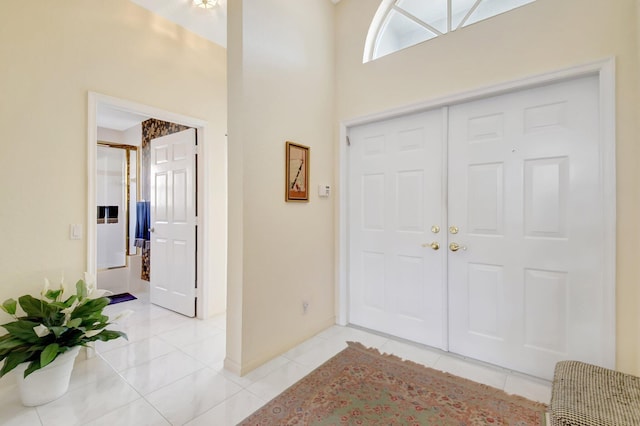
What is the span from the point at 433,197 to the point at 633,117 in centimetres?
122

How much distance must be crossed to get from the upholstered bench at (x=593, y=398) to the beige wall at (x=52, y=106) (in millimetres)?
3146

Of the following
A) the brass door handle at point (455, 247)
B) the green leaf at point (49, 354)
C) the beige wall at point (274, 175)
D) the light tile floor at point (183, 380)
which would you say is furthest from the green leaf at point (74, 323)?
the brass door handle at point (455, 247)

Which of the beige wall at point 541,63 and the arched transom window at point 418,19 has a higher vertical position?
the arched transom window at point 418,19

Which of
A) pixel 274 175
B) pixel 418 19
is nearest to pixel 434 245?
pixel 274 175

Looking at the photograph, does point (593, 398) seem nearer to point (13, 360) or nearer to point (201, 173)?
point (13, 360)

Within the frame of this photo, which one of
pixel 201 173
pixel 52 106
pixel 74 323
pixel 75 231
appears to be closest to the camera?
pixel 74 323

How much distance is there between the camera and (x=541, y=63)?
6.35ft

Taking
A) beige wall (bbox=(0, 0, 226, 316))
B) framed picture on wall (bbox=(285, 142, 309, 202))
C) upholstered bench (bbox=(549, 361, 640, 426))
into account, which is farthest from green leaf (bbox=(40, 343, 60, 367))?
upholstered bench (bbox=(549, 361, 640, 426))

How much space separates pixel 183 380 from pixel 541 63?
327 centimetres

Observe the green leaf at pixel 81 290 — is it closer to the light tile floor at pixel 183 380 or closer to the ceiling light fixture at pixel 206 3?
the light tile floor at pixel 183 380

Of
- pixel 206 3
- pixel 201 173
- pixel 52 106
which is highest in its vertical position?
pixel 206 3

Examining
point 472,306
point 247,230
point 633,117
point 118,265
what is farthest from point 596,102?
point 118,265

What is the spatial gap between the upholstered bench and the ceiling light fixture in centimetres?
369

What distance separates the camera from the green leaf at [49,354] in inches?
64.1
